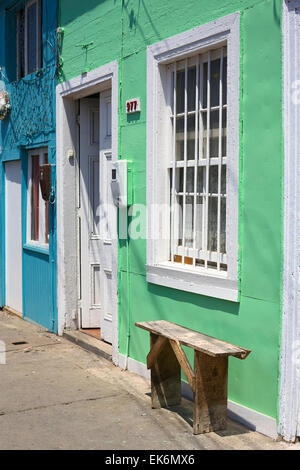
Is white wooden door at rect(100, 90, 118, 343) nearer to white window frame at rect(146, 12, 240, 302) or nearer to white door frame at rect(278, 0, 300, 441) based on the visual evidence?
white window frame at rect(146, 12, 240, 302)

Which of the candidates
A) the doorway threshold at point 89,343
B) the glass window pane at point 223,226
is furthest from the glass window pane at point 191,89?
the doorway threshold at point 89,343

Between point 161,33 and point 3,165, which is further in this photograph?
point 3,165

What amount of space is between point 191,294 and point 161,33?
235 centimetres

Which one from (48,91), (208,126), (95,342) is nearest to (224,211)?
(208,126)

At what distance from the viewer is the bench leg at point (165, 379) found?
16.9 feet

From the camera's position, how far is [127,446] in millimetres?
4414

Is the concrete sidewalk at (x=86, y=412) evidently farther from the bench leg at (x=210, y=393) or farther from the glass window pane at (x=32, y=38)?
the glass window pane at (x=32, y=38)

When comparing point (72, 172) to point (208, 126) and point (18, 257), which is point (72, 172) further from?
point (208, 126)

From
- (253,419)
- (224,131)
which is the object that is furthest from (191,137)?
(253,419)

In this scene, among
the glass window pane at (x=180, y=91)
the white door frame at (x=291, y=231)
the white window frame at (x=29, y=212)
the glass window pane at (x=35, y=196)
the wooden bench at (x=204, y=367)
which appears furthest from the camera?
the glass window pane at (x=35, y=196)

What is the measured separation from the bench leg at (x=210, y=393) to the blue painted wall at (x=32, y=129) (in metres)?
3.85

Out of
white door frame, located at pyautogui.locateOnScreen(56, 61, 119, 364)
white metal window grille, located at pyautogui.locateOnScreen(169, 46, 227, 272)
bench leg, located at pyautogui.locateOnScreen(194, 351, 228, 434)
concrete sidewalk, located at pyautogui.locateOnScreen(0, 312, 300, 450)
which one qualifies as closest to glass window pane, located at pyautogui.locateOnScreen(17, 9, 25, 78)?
white door frame, located at pyautogui.locateOnScreen(56, 61, 119, 364)

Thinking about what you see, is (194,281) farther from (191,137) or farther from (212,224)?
(191,137)

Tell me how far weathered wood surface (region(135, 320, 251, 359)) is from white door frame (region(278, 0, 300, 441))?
1.05 feet
